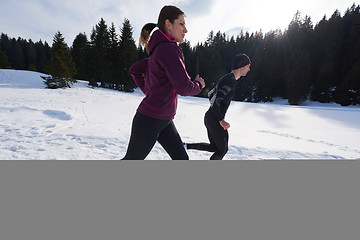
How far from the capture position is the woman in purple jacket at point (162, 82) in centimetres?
143

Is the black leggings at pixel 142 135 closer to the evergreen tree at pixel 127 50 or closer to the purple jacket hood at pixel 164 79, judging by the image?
the purple jacket hood at pixel 164 79

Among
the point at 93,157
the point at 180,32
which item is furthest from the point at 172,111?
the point at 93,157

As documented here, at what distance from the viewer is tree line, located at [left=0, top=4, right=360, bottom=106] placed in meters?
23.6

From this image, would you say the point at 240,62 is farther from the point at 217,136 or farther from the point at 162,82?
the point at 162,82

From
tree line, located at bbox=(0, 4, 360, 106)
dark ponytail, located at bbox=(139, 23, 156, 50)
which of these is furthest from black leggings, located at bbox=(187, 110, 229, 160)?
tree line, located at bbox=(0, 4, 360, 106)

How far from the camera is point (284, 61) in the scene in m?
33.2

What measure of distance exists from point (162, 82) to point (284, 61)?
39.0m

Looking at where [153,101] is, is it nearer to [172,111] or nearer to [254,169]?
[172,111]

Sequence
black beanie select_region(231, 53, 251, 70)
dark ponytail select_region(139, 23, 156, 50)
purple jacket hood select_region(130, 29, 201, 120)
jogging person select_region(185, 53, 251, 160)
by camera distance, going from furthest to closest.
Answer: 1. black beanie select_region(231, 53, 251, 70)
2. jogging person select_region(185, 53, 251, 160)
3. dark ponytail select_region(139, 23, 156, 50)
4. purple jacket hood select_region(130, 29, 201, 120)

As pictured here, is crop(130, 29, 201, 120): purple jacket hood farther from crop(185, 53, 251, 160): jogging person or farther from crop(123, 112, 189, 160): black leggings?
crop(185, 53, 251, 160): jogging person

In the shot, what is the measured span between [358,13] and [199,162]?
4561 cm

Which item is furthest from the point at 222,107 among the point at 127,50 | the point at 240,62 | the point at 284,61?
the point at 284,61

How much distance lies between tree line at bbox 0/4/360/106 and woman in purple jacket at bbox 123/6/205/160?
19.3 m

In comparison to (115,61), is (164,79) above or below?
below
